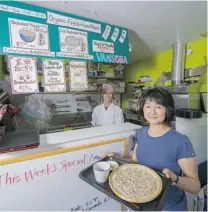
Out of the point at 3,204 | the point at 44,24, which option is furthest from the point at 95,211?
the point at 44,24

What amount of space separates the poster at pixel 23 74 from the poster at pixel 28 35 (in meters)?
0.11

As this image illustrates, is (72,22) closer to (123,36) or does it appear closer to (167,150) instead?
(123,36)

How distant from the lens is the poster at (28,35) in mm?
1084

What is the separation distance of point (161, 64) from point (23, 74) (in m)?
2.55

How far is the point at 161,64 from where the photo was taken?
2.92 metres

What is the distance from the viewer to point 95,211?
1.07 metres

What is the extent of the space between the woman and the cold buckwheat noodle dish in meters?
0.08

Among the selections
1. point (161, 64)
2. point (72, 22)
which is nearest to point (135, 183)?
point (72, 22)

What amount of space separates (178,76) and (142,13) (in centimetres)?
139

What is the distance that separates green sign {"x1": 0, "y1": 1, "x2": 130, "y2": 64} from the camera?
1.08m

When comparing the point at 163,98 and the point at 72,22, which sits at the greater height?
the point at 72,22

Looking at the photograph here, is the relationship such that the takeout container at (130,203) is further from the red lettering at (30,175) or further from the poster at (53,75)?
the poster at (53,75)

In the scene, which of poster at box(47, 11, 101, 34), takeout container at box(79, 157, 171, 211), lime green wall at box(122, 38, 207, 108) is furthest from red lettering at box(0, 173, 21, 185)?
lime green wall at box(122, 38, 207, 108)

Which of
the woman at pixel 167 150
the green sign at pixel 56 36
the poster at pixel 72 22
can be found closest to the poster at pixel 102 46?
the green sign at pixel 56 36
